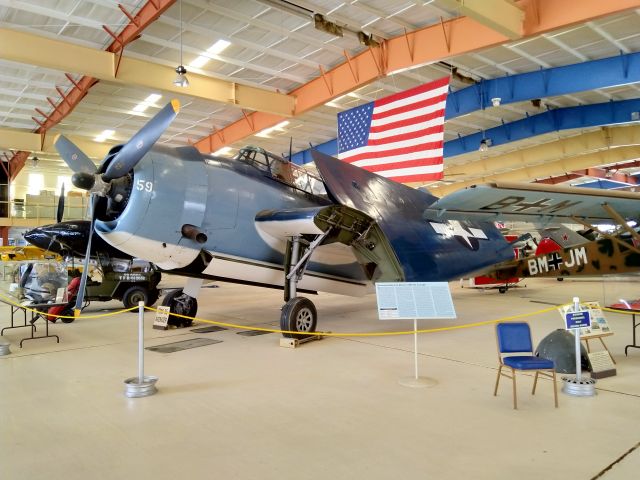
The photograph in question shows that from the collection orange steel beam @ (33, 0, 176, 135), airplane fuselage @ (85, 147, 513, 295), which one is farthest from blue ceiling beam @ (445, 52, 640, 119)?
orange steel beam @ (33, 0, 176, 135)

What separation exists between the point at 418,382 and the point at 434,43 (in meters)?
7.74

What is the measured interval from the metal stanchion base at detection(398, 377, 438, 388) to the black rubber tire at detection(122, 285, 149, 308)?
7.74 metres

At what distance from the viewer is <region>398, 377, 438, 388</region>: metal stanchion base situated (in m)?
4.59

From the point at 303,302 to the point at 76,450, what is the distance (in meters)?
3.95

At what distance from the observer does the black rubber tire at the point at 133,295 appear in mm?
10656

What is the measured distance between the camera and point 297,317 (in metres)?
6.71

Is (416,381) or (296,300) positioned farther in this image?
(296,300)

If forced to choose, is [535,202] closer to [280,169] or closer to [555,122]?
[280,169]

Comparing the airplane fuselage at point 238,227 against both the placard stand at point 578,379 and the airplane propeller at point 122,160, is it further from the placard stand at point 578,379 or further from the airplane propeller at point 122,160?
the placard stand at point 578,379

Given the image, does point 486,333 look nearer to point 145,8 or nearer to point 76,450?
point 76,450

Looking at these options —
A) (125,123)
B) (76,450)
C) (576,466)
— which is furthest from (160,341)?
(125,123)

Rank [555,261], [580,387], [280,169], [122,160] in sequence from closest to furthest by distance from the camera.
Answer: [580,387], [122,160], [280,169], [555,261]

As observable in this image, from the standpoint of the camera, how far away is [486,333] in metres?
7.47

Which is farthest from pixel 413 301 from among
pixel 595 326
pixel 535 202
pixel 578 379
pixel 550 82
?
pixel 550 82
